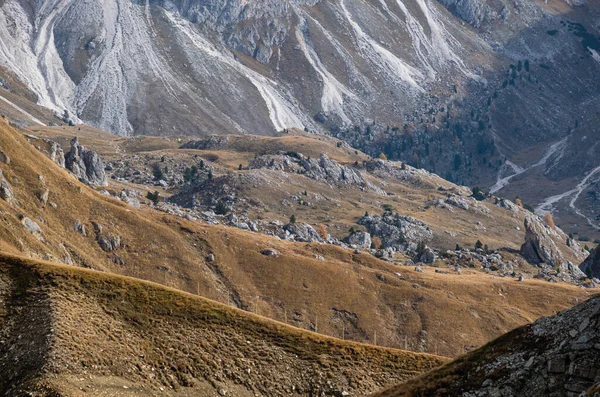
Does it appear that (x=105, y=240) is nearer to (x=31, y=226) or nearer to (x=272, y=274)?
(x=31, y=226)

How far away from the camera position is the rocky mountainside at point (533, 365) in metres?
47.1

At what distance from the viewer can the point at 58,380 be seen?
62.8 m

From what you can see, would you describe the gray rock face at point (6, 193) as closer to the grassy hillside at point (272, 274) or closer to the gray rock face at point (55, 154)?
the grassy hillside at point (272, 274)

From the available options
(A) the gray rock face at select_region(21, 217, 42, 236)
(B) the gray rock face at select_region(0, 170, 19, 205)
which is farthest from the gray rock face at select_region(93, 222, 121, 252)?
(A) the gray rock face at select_region(21, 217, 42, 236)

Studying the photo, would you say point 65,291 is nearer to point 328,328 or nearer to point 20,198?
point 20,198

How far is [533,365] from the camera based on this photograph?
1978 inches

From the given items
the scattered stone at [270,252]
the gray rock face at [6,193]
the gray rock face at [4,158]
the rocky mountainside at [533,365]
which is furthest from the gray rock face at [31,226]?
the rocky mountainside at [533,365]

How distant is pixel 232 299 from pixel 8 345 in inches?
3502

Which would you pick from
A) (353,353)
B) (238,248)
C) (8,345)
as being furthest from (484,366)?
(238,248)

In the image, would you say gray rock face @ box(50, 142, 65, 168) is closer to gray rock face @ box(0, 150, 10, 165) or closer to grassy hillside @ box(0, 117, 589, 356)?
grassy hillside @ box(0, 117, 589, 356)

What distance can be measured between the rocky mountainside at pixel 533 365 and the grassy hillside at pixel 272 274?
88.9 metres

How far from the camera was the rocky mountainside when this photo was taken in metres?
47.1

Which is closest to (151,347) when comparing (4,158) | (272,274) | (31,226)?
(31,226)

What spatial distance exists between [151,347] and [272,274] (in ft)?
306
